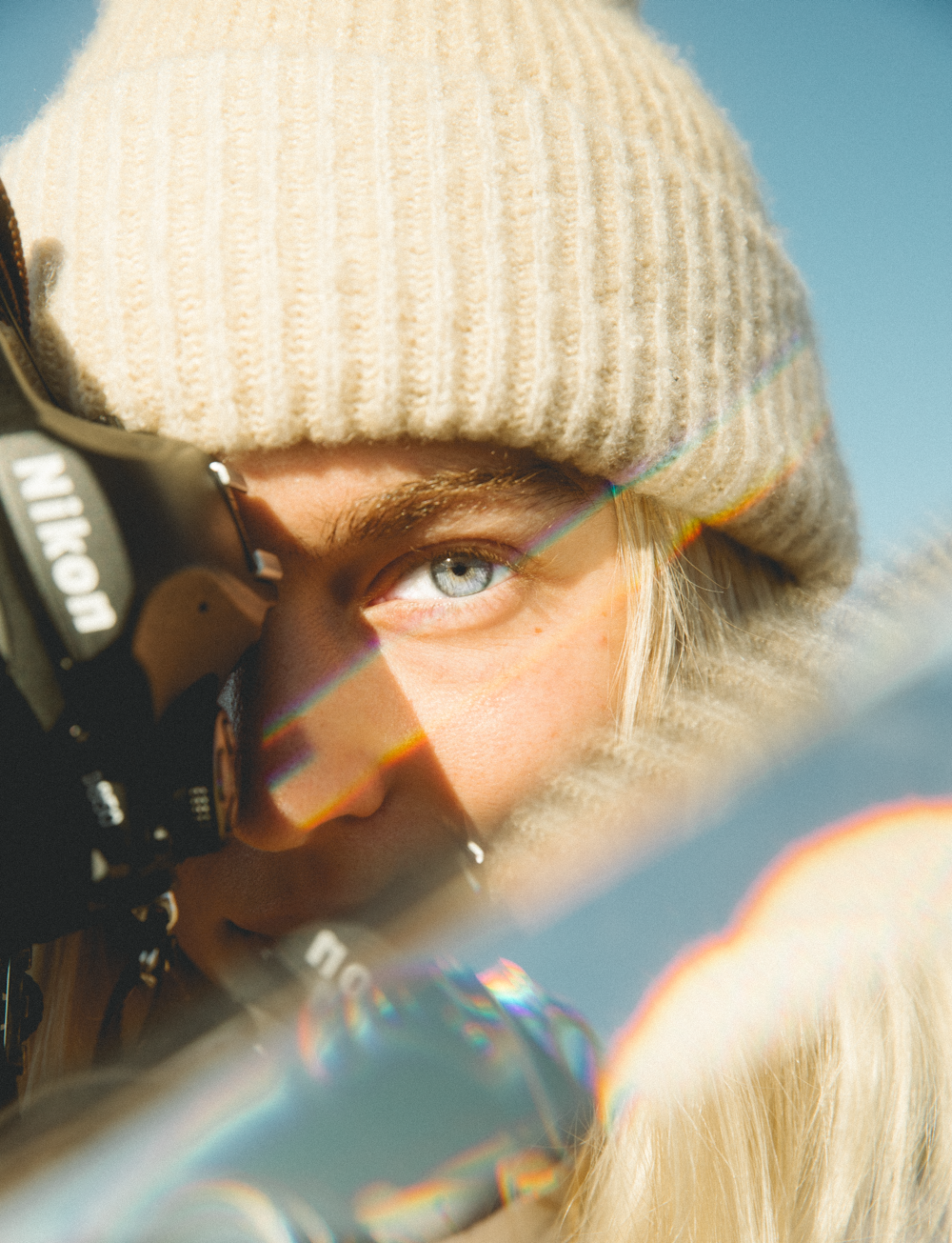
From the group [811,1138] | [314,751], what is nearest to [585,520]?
[314,751]

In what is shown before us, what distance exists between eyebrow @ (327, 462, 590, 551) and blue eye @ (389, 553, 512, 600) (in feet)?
0.24

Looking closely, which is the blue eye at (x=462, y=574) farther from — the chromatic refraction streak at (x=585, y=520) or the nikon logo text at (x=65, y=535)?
the nikon logo text at (x=65, y=535)

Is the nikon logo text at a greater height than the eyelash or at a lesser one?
greater

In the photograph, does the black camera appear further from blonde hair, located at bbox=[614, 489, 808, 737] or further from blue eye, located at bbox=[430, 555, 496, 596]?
blonde hair, located at bbox=[614, 489, 808, 737]

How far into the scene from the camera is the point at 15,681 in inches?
22.5

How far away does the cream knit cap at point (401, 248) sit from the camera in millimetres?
745

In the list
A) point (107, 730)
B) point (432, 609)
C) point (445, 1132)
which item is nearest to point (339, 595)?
point (432, 609)

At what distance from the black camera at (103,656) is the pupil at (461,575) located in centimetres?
24

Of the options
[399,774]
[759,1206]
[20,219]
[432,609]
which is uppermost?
[20,219]

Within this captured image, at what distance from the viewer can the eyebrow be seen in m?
0.76

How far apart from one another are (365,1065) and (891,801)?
0.68 meters

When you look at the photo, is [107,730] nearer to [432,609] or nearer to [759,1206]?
[432,609]

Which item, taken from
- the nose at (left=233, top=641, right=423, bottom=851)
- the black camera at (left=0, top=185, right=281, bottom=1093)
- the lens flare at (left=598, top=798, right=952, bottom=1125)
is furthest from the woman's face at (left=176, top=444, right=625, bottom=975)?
the lens flare at (left=598, top=798, right=952, bottom=1125)

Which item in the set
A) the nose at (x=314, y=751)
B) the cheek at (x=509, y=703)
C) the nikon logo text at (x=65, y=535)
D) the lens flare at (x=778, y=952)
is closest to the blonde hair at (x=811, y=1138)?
the lens flare at (x=778, y=952)
